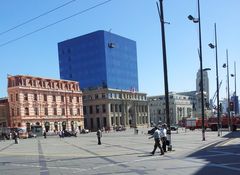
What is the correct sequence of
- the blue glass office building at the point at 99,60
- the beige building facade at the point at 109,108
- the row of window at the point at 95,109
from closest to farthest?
1. the beige building facade at the point at 109,108
2. the blue glass office building at the point at 99,60
3. the row of window at the point at 95,109

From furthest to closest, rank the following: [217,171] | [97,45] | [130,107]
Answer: [130,107] → [97,45] → [217,171]

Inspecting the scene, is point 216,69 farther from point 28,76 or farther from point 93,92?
point 93,92

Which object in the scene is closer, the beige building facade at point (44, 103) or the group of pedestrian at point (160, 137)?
the group of pedestrian at point (160, 137)

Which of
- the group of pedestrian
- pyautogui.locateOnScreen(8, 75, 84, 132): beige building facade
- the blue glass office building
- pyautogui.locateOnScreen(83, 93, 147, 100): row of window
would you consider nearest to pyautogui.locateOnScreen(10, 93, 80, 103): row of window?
pyautogui.locateOnScreen(8, 75, 84, 132): beige building facade

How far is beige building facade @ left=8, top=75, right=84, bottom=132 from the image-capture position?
338ft

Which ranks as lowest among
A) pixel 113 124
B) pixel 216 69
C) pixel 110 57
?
pixel 113 124

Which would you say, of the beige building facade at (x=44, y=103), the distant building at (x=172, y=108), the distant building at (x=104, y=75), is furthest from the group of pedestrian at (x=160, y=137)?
the distant building at (x=172, y=108)

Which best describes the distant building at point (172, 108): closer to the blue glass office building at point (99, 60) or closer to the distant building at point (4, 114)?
the blue glass office building at point (99, 60)

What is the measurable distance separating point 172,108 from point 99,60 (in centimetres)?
5625

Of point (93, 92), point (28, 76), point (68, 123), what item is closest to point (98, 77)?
point (93, 92)

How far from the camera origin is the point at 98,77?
5502 inches

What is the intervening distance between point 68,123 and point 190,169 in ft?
342

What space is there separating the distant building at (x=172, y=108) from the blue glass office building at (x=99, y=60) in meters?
31.5

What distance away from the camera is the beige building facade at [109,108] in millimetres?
137375
